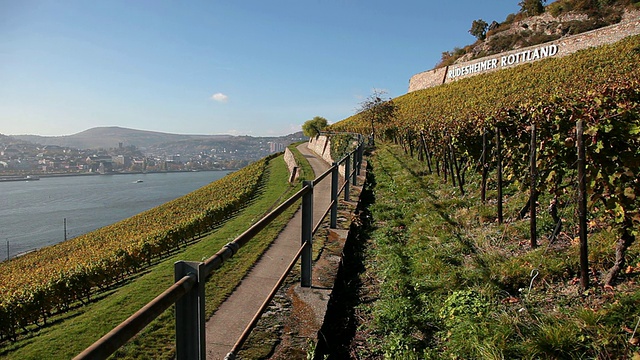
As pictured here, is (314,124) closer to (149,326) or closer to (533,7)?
(533,7)

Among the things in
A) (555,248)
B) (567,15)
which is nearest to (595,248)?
(555,248)

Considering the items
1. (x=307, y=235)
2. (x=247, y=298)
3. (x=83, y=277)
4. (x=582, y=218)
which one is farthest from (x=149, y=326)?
(x=83, y=277)

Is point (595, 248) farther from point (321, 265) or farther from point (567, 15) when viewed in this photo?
point (567, 15)

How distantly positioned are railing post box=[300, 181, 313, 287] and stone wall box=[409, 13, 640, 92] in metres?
35.6

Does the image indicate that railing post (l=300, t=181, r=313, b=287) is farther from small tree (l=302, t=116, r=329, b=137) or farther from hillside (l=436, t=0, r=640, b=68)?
small tree (l=302, t=116, r=329, b=137)

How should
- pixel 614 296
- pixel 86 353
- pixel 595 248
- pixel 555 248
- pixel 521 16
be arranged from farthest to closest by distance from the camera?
pixel 521 16, pixel 555 248, pixel 595 248, pixel 614 296, pixel 86 353

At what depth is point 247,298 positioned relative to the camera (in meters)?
4.51

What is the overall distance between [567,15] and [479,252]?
44.7 meters

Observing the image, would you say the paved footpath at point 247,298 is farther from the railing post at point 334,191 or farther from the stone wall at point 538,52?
the stone wall at point 538,52

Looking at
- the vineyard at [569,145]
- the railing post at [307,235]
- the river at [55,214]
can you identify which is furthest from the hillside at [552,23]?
the river at [55,214]

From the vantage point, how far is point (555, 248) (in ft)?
13.8

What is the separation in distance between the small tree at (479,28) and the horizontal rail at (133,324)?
63489 millimetres

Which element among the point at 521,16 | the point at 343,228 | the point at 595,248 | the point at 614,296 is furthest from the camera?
the point at 521,16

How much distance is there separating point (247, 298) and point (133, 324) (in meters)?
3.54
